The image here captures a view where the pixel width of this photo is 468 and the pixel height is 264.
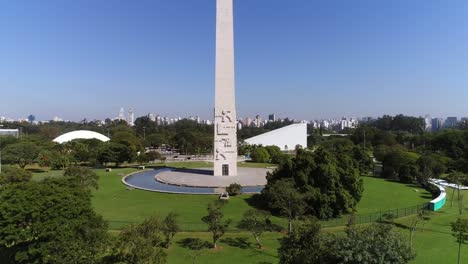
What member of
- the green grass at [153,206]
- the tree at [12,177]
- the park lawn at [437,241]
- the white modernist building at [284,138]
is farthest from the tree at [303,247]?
the white modernist building at [284,138]

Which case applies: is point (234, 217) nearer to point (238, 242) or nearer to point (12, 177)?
point (238, 242)

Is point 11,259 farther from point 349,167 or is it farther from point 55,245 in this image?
point 349,167

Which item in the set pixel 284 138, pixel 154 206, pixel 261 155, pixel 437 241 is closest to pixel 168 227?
pixel 154 206

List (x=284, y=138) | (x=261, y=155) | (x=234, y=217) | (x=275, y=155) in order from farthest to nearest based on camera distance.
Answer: (x=284, y=138)
(x=261, y=155)
(x=275, y=155)
(x=234, y=217)

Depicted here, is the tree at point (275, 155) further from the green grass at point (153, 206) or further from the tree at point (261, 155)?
the green grass at point (153, 206)

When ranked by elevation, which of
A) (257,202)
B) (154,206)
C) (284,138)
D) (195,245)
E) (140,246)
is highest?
(284,138)

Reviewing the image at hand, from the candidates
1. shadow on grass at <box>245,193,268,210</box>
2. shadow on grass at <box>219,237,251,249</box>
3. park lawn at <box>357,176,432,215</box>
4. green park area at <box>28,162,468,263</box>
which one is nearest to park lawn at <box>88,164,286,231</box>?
green park area at <box>28,162,468,263</box>
